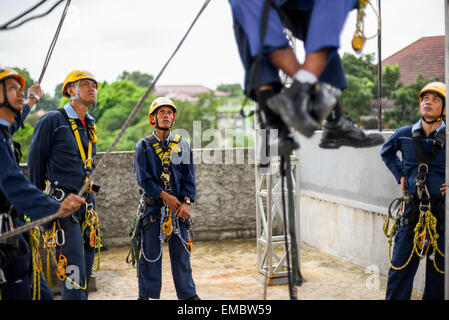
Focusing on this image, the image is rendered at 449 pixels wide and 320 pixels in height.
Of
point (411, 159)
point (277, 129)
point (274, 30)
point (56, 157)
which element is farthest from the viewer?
point (411, 159)

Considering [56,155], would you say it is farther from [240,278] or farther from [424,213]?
[240,278]

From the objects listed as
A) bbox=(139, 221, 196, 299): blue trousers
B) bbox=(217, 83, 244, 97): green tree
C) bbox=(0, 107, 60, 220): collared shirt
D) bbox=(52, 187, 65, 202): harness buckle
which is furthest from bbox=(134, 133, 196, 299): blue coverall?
bbox=(217, 83, 244, 97): green tree

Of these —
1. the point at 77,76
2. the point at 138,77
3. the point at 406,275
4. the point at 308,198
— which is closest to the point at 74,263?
the point at 77,76

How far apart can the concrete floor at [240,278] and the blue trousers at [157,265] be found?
0.88m

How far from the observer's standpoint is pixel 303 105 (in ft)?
7.56

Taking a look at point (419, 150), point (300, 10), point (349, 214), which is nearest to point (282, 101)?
point (300, 10)

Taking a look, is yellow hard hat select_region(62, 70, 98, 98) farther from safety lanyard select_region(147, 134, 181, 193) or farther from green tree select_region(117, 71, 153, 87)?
green tree select_region(117, 71, 153, 87)

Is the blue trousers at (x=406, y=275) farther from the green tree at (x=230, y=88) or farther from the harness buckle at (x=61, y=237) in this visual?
the green tree at (x=230, y=88)

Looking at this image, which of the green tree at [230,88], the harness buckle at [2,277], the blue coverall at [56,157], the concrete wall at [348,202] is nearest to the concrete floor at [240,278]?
the concrete wall at [348,202]

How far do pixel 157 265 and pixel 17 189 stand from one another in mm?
2480

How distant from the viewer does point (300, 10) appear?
2.78m

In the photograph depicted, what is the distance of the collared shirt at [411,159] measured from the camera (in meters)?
4.66

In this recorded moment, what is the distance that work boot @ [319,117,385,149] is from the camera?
2.89m
